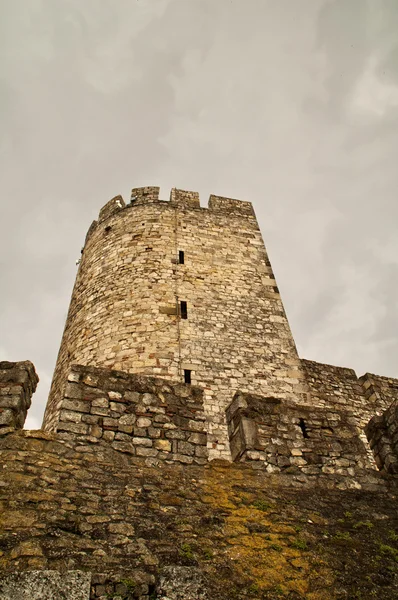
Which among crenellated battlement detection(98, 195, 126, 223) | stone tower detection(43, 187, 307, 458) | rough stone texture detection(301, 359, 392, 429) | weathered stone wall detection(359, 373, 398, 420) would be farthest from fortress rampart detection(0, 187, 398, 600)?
crenellated battlement detection(98, 195, 126, 223)

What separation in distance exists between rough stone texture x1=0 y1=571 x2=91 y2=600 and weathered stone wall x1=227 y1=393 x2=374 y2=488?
210 centimetres

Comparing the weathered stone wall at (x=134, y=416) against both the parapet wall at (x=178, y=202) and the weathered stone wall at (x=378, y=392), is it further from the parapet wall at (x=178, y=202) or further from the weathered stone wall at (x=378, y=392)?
the parapet wall at (x=178, y=202)

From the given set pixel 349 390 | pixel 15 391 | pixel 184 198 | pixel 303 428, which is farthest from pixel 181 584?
pixel 184 198

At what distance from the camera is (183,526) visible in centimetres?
343

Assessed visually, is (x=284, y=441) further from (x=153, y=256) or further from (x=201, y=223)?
(x=201, y=223)

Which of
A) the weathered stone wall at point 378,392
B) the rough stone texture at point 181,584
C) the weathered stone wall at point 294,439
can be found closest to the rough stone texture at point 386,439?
the weathered stone wall at point 294,439

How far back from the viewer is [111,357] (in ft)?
31.2

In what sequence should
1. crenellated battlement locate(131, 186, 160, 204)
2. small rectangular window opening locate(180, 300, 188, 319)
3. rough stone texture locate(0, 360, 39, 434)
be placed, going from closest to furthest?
rough stone texture locate(0, 360, 39, 434) < small rectangular window opening locate(180, 300, 188, 319) < crenellated battlement locate(131, 186, 160, 204)

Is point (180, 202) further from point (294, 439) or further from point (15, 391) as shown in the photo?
point (15, 391)

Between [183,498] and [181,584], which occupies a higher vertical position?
[183,498]

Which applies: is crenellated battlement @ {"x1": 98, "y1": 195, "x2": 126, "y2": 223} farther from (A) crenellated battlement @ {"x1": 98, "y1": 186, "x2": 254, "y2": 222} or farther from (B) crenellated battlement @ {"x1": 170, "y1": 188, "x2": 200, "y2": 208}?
(B) crenellated battlement @ {"x1": 170, "y1": 188, "x2": 200, "y2": 208}

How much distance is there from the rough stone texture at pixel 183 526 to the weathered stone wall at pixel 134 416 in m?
0.11

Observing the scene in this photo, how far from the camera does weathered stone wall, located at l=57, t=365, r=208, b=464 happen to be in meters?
4.02

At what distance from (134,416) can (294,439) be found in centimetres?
176
